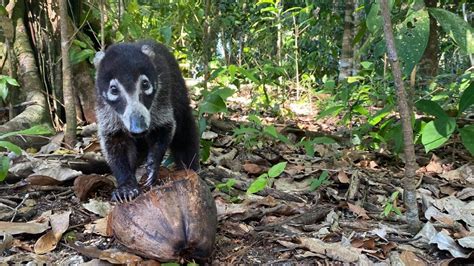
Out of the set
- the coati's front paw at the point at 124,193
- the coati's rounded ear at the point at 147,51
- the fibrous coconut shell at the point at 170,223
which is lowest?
the coati's front paw at the point at 124,193

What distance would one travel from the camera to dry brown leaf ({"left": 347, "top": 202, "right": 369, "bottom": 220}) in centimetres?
310

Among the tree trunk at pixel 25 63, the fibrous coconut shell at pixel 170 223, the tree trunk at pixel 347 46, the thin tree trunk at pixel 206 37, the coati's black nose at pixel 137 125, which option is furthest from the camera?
the tree trunk at pixel 347 46

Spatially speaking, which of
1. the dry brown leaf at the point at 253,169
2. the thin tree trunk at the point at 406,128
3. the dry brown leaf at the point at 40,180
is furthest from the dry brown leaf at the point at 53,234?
the thin tree trunk at the point at 406,128

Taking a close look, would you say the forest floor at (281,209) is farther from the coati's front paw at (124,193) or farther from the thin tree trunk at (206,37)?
the thin tree trunk at (206,37)

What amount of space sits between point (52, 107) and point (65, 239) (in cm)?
286

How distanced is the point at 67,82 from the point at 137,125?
60.7 inches

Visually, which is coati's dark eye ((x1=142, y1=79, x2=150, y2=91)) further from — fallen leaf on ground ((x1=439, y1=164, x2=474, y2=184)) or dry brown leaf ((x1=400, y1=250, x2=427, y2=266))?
fallen leaf on ground ((x1=439, y1=164, x2=474, y2=184))

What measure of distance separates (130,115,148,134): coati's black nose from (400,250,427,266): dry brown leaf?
1.53 meters

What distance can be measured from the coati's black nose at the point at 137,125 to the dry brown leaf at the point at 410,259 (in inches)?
60.3

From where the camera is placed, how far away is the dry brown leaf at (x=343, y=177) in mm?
3639

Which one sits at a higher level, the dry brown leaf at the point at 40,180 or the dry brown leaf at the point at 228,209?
the dry brown leaf at the point at 40,180

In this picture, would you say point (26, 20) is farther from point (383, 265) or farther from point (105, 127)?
point (383, 265)

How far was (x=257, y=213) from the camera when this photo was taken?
9.84 ft

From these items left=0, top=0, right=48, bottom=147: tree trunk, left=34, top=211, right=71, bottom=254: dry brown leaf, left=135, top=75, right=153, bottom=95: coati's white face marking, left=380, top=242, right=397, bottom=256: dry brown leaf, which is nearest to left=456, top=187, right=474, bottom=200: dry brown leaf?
left=380, top=242, right=397, bottom=256: dry brown leaf
